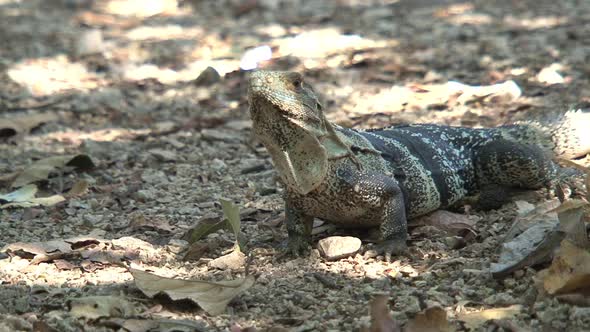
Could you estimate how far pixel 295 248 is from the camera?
5031 mm

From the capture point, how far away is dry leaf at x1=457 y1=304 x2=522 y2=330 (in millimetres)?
3857

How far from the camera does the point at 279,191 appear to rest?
623cm

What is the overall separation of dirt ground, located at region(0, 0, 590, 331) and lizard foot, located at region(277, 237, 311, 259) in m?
0.07

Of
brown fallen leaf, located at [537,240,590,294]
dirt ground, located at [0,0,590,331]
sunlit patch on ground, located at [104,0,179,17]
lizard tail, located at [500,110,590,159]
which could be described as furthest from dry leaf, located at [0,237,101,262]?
sunlit patch on ground, located at [104,0,179,17]

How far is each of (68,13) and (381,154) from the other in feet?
26.4

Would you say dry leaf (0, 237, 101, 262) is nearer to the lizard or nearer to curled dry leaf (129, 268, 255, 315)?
curled dry leaf (129, 268, 255, 315)

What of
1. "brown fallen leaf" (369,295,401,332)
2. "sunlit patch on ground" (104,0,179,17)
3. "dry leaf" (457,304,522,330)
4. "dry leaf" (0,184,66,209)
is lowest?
"dry leaf" (0,184,66,209)

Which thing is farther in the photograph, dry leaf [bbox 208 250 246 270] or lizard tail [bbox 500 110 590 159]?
lizard tail [bbox 500 110 590 159]

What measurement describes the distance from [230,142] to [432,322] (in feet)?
13.1

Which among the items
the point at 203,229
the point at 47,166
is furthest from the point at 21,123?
the point at 203,229

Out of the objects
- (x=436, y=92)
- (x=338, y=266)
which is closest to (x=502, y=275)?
(x=338, y=266)

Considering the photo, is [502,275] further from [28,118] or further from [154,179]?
[28,118]

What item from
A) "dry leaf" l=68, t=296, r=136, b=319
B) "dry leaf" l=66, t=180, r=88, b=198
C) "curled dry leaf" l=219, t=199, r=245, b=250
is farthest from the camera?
"dry leaf" l=66, t=180, r=88, b=198

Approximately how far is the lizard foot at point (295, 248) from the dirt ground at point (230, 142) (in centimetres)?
7
